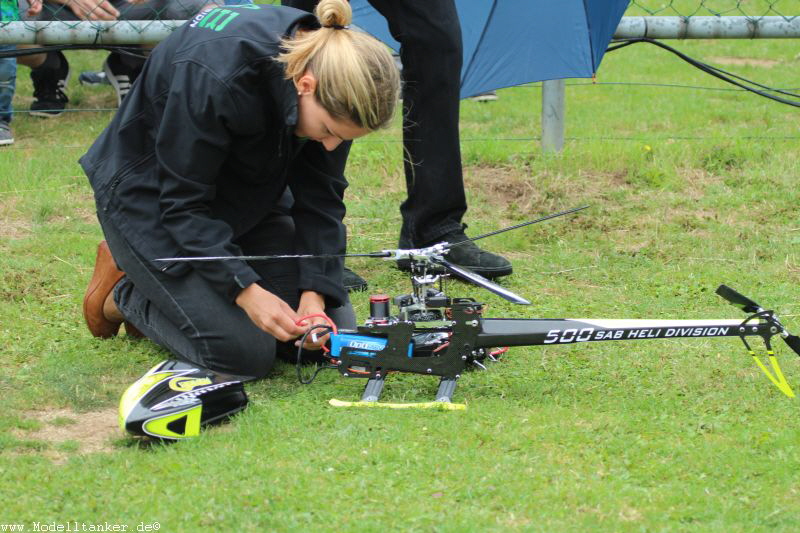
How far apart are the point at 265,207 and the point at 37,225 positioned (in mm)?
2002

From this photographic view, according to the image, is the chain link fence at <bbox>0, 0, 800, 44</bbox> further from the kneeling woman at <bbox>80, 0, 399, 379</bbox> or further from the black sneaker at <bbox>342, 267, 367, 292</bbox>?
the kneeling woman at <bbox>80, 0, 399, 379</bbox>

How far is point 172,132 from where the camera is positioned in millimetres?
3258

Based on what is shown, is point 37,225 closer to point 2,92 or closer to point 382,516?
point 2,92

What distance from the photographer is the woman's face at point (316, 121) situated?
10.1 ft

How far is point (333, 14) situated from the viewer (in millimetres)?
3098

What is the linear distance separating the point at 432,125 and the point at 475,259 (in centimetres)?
64

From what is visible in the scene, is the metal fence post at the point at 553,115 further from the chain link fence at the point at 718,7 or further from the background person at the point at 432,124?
the chain link fence at the point at 718,7

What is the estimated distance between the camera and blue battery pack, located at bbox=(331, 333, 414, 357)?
133 inches

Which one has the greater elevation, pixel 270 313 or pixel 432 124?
pixel 432 124

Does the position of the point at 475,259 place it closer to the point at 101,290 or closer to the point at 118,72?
the point at 101,290

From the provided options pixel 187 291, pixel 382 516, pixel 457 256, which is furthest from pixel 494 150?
pixel 382 516

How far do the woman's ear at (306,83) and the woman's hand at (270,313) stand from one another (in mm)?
688
